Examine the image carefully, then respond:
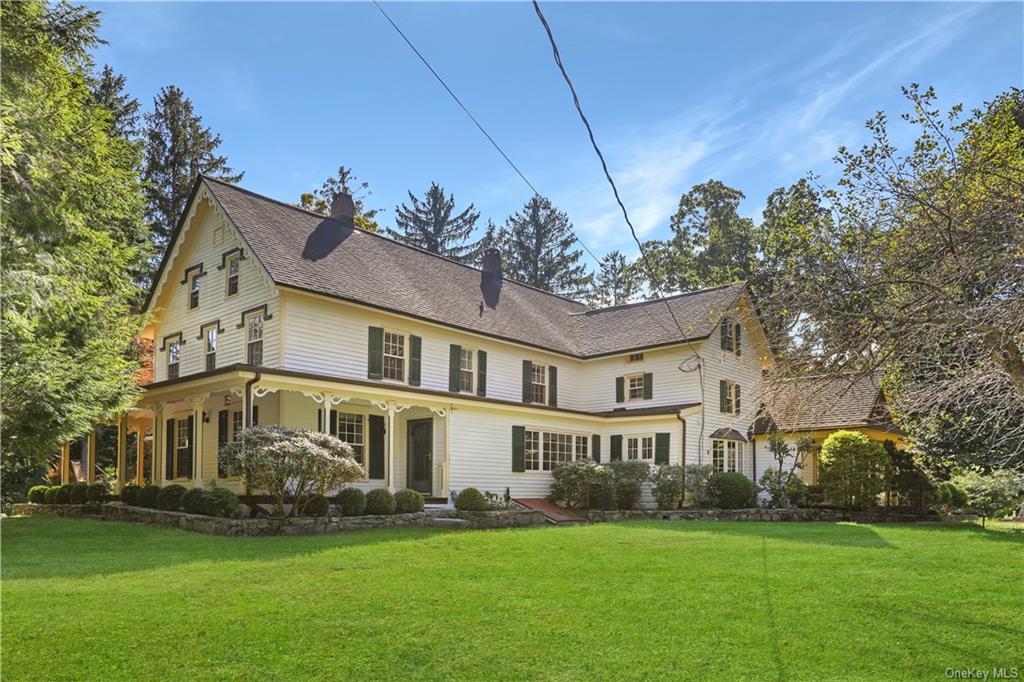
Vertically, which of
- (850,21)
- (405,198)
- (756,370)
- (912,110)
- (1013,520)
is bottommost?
(1013,520)

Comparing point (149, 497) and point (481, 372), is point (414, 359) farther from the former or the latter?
point (149, 497)

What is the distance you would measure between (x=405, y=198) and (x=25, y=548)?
45.4 m

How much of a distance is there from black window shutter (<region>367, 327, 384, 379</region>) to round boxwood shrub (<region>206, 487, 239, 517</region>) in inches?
226

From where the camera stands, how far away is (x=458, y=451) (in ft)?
71.6

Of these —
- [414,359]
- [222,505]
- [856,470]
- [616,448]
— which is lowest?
[222,505]

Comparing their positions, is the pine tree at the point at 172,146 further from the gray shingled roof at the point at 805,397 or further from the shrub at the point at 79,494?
the gray shingled roof at the point at 805,397

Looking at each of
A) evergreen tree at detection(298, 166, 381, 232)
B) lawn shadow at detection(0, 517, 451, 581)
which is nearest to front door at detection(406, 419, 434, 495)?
lawn shadow at detection(0, 517, 451, 581)

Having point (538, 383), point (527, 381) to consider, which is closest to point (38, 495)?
point (527, 381)

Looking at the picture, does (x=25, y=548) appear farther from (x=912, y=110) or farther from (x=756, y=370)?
(x=756, y=370)

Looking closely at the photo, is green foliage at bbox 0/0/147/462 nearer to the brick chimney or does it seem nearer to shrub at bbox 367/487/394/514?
shrub at bbox 367/487/394/514

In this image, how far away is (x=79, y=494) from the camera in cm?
2077

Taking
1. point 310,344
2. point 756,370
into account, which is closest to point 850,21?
point 310,344

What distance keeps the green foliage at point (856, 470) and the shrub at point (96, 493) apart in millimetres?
20071

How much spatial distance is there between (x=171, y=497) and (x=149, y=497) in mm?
1448
